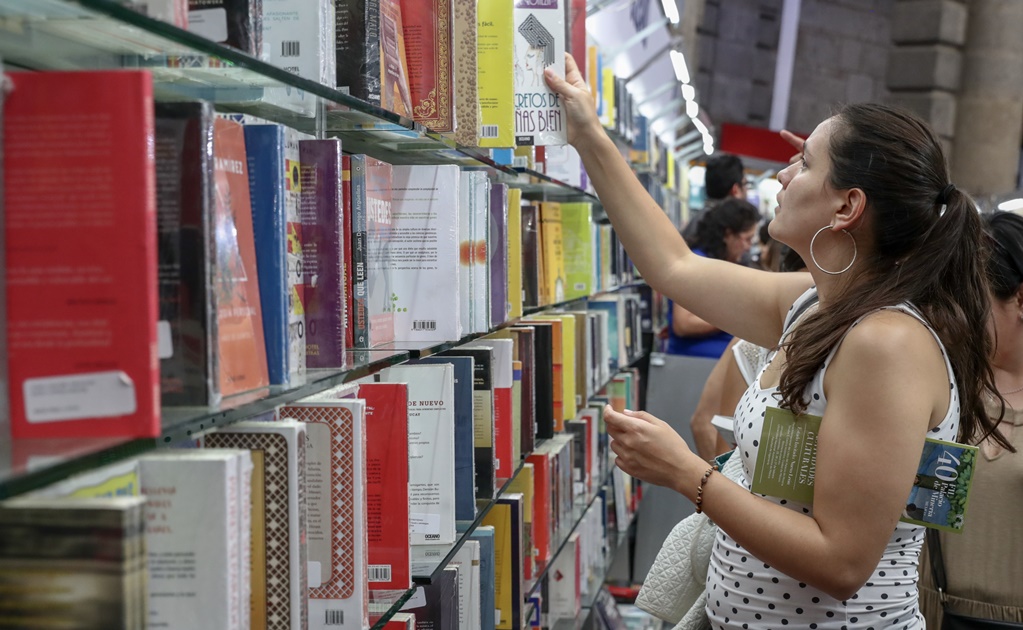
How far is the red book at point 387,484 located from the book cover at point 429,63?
0.52 meters

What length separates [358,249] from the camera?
1.58m

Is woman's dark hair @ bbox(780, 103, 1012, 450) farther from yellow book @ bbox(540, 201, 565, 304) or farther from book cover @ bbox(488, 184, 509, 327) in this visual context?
yellow book @ bbox(540, 201, 565, 304)

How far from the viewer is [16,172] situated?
31.7 inches

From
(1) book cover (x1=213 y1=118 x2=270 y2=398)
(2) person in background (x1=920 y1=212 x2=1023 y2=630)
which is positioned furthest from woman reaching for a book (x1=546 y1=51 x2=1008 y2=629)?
(1) book cover (x1=213 y1=118 x2=270 y2=398)

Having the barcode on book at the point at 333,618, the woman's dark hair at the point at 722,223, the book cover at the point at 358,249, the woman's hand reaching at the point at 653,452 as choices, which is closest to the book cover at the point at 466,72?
the book cover at the point at 358,249

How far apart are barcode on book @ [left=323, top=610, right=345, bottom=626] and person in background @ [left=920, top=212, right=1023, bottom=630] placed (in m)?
1.57

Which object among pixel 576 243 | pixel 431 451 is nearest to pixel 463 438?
pixel 431 451

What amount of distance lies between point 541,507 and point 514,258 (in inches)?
31.3

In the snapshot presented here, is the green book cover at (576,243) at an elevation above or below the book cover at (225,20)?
below

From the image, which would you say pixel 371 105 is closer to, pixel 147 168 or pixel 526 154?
pixel 147 168

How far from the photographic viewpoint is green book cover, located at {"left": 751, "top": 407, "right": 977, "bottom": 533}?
65.1 inches

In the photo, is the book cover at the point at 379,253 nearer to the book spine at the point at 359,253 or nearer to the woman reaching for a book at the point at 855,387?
the book spine at the point at 359,253

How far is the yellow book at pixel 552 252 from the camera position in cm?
316

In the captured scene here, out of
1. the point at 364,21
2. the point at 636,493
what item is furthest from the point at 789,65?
the point at 364,21
